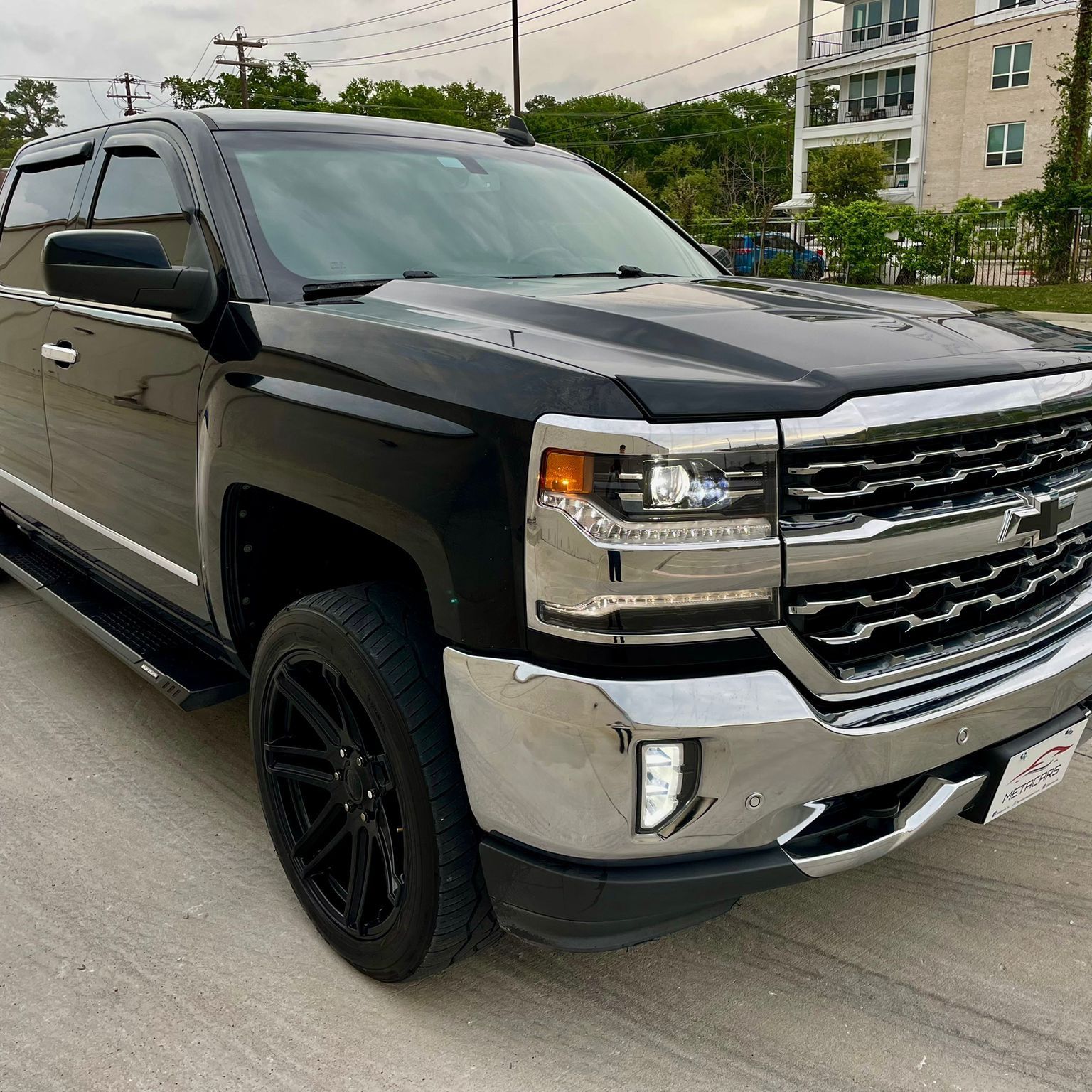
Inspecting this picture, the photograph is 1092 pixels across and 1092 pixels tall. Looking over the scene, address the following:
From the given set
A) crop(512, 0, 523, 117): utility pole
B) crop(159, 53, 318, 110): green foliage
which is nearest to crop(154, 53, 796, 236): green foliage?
crop(159, 53, 318, 110): green foliage

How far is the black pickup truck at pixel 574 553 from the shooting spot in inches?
71.7

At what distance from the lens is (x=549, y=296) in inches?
102

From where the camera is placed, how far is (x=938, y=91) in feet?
145

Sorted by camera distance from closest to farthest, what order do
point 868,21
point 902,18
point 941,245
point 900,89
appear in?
point 941,245 → point 902,18 → point 900,89 → point 868,21

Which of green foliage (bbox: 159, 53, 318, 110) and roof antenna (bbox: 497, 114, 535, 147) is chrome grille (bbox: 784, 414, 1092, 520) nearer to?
roof antenna (bbox: 497, 114, 535, 147)

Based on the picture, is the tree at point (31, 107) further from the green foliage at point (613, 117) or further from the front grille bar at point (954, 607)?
the front grille bar at point (954, 607)

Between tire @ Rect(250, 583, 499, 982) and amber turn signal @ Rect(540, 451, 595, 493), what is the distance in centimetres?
50

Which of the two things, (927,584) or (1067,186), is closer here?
(927,584)

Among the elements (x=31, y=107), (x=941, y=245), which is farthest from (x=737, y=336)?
(x=31, y=107)

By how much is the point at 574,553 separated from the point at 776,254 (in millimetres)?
26477

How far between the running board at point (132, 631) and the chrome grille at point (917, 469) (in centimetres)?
175

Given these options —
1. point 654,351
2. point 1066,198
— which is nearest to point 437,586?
point 654,351

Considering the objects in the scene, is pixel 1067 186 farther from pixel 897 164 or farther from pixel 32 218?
pixel 32 218

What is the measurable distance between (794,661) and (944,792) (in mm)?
496
